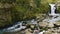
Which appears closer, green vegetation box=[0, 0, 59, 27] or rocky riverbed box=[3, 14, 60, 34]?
rocky riverbed box=[3, 14, 60, 34]

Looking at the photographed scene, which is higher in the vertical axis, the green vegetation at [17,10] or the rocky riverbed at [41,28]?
the green vegetation at [17,10]

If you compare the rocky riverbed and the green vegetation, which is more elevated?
the green vegetation

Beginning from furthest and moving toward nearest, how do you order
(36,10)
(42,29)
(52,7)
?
1. (52,7)
2. (36,10)
3. (42,29)

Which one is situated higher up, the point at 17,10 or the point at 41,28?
the point at 17,10

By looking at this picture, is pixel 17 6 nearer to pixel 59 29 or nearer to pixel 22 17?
pixel 22 17

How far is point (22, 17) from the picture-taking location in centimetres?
1692

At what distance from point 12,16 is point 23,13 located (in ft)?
4.52

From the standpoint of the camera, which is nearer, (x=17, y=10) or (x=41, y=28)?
(x=41, y=28)

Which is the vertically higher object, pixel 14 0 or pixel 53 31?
pixel 14 0

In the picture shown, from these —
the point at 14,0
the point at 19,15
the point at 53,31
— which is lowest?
the point at 53,31

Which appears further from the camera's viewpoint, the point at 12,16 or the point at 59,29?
the point at 12,16

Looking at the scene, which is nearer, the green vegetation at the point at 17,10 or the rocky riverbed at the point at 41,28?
the rocky riverbed at the point at 41,28

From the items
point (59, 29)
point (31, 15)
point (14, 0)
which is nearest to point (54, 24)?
point (59, 29)

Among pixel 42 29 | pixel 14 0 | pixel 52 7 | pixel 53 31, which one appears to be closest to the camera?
pixel 53 31
